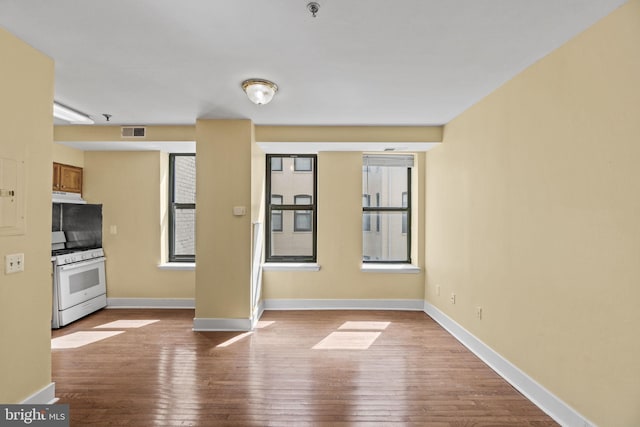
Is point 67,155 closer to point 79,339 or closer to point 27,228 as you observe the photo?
point 79,339

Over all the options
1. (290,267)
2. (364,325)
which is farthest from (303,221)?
(364,325)

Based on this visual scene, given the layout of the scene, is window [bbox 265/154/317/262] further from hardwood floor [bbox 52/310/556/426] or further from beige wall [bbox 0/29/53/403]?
beige wall [bbox 0/29/53/403]

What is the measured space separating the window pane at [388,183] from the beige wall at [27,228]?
12.5ft

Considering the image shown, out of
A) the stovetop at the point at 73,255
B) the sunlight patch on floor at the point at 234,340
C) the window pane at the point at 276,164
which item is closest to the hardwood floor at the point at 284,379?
the sunlight patch on floor at the point at 234,340

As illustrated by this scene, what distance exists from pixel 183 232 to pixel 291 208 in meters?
1.76

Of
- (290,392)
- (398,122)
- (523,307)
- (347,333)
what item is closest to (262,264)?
(347,333)

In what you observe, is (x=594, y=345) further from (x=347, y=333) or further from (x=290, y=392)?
(x=347, y=333)

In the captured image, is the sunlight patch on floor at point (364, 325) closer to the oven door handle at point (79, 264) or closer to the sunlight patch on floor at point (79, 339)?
the sunlight patch on floor at point (79, 339)

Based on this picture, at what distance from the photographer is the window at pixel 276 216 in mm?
4809

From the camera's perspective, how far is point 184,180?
191 inches

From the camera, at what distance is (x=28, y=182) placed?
2057 millimetres

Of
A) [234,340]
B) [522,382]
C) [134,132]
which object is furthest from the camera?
[134,132]

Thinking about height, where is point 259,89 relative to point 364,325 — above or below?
above

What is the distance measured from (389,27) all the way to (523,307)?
2.26 metres
